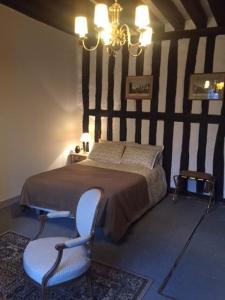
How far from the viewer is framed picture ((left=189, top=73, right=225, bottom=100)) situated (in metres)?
4.09

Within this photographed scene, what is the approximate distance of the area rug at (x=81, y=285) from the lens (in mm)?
2111

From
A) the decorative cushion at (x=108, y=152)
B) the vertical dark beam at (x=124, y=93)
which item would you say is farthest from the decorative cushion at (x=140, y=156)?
the vertical dark beam at (x=124, y=93)

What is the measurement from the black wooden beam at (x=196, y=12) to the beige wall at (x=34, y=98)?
7.41ft

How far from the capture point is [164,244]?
2.96 metres

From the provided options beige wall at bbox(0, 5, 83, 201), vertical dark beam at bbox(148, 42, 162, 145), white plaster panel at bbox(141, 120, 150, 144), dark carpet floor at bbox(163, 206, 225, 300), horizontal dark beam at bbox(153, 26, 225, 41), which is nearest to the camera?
dark carpet floor at bbox(163, 206, 225, 300)

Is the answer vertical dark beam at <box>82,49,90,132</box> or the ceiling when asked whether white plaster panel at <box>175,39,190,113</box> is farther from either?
vertical dark beam at <box>82,49,90,132</box>

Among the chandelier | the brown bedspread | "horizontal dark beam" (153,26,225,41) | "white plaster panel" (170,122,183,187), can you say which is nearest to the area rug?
the brown bedspread

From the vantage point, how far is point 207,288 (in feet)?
7.39

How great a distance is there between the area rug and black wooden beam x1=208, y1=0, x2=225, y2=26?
3078 millimetres

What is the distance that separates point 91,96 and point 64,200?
255cm

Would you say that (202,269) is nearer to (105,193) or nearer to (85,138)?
(105,193)

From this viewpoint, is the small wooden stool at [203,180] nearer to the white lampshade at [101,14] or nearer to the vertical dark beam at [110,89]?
the vertical dark beam at [110,89]

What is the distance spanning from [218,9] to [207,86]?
115cm

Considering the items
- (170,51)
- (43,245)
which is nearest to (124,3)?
(170,51)
